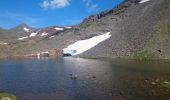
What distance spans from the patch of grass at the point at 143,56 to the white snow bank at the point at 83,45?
36.3 m

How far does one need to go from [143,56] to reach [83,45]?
51.0m

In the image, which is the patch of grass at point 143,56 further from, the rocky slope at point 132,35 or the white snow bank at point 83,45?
the white snow bank at point 83,45

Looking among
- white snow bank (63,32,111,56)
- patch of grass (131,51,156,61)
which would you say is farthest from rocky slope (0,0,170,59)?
white snow bank (63,32,111,56)

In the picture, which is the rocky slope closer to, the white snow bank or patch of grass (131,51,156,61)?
patch of grass (131,51,156,61)

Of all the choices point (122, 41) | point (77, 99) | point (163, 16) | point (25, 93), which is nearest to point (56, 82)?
point (25, 93)

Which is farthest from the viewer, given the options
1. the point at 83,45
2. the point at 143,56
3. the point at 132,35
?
the point at 83,45

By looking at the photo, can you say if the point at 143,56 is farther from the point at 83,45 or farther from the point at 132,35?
the point at 83,45

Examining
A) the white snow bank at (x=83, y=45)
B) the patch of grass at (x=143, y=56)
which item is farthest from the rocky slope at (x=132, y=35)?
the white snow bank at (x=83, y=45)

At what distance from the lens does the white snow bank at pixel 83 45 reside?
123762 mm

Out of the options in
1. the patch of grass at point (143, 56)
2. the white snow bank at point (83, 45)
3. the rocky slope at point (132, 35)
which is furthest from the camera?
the white snow bank at point (83, 45)

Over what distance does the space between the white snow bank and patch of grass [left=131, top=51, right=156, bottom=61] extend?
36251 millimetres

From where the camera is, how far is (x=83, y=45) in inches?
5148

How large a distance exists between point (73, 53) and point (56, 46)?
2199 cm

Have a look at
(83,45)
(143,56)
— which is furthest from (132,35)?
(83,45)
